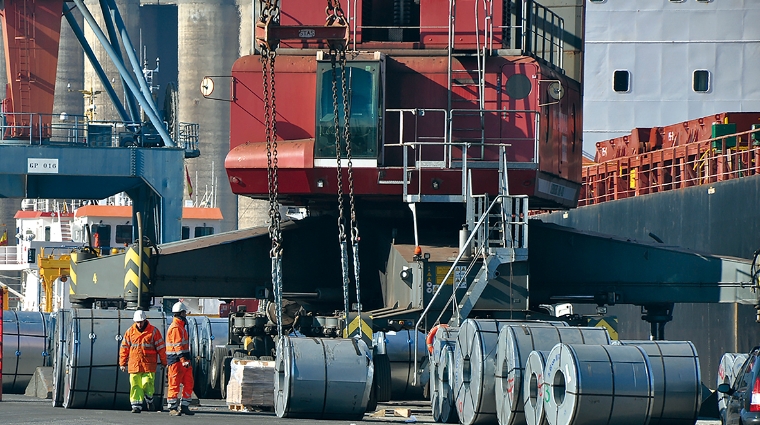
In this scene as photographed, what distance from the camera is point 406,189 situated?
17406mm

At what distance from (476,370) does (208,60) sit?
67.5m

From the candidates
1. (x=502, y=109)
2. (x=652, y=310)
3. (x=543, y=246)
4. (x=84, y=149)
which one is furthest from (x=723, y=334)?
(x=84, y=149)

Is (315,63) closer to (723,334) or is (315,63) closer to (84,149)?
(723,334)

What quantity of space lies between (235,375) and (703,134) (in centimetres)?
1812

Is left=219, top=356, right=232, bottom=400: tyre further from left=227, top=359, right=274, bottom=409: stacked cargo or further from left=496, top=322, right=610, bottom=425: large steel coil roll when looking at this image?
left=496, top=322, right=610, bottom=425: large steel coil roll

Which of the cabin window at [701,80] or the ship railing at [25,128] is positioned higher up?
the cabin window at [701,80]

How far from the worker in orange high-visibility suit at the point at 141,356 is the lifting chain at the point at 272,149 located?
60.8 inches

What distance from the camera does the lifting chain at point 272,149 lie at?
16.3 m

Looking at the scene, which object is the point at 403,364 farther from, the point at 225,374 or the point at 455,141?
the point at 455,141

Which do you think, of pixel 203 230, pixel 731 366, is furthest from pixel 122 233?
pixel 731 366

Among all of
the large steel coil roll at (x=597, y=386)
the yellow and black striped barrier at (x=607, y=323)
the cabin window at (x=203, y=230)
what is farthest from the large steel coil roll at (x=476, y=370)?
the cabin window at (x=203, y=230)

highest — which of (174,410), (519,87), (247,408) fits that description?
(519,87)

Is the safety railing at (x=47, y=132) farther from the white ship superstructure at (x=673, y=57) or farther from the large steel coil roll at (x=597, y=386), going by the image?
the large steel coil roll at (x=597, y=386)

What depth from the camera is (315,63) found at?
18.1 meters
